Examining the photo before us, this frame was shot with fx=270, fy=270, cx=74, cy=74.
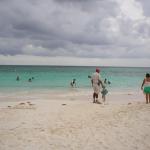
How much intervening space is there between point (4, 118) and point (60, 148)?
4.16 m

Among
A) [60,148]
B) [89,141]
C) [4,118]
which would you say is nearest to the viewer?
[60,148]

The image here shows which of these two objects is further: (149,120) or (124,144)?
(149,120)

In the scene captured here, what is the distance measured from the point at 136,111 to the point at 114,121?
1.66 metres

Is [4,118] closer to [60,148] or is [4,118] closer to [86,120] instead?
[86,120]

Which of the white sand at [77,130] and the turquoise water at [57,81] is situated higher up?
the white sand at [77,130]

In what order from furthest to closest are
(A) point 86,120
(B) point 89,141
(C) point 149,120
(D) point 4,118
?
(D) point 4,118, (A) point 86,120, (C) point 149,120, (B) point 89,141

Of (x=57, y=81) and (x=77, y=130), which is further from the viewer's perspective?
(x=57, y=81)

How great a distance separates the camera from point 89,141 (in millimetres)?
6988

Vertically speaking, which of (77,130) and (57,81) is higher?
(77,130)

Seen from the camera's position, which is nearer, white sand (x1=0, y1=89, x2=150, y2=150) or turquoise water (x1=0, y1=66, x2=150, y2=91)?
white sand (x1=0, y1=89, x2=150, y2=150)

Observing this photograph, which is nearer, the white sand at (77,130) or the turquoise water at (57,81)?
the white sand at (77,130)

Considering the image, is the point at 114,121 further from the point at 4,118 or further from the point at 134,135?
the point at 4,118

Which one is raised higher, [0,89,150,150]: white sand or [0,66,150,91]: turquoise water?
[0,89,150,150]: white sand

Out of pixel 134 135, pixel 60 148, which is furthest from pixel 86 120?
pixel 60 148
